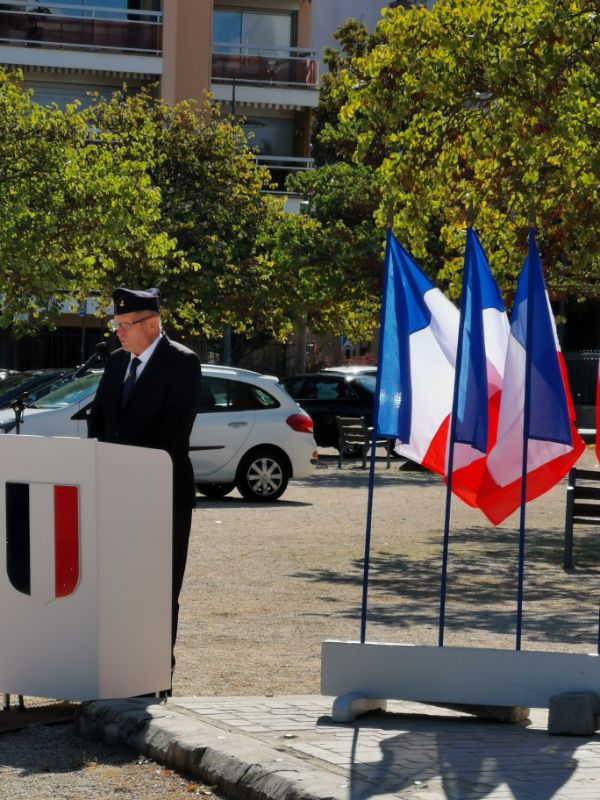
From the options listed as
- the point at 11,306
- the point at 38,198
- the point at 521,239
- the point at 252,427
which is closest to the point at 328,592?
the point at 521,239

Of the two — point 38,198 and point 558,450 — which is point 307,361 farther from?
point 558,450

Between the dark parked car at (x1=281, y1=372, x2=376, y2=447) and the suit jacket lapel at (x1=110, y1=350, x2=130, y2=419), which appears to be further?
the dark parked car at (x1=281, y1=372, x2=376, y2=447)

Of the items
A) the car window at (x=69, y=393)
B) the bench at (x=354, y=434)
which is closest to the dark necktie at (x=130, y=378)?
the car window at (x=69, y=393)

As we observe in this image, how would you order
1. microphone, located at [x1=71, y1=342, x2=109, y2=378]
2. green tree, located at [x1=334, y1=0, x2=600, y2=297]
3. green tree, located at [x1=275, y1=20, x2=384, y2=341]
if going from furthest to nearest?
green tree, located at [x1=275, y1=20, x2=384, y2=341]
microphone, located at [x1=71, y1=342, x2=109, y2=378]
green tree, located at [x1=334, y1=0, x2=600, y2=297]

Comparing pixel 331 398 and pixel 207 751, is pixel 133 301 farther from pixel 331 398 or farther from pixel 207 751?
pixel 331 398

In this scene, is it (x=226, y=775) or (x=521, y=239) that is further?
(x=521, y=239)

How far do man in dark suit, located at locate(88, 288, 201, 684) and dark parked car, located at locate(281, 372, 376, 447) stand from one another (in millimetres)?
22481

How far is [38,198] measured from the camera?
2873cm

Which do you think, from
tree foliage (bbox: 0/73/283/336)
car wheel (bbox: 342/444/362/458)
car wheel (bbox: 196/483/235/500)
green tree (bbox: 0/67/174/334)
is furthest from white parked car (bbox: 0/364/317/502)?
car wheel (bbox: 342/444/362/458)

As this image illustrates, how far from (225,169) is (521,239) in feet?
78.3

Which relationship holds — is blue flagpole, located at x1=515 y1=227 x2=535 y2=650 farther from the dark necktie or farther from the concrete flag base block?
the dark necktie

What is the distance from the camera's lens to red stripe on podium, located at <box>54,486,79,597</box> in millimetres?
6742

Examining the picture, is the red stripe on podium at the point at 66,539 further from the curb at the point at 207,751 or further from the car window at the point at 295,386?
the car window at the point at 295,386

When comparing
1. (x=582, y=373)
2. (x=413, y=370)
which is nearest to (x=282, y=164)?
(x=582, y=373)
